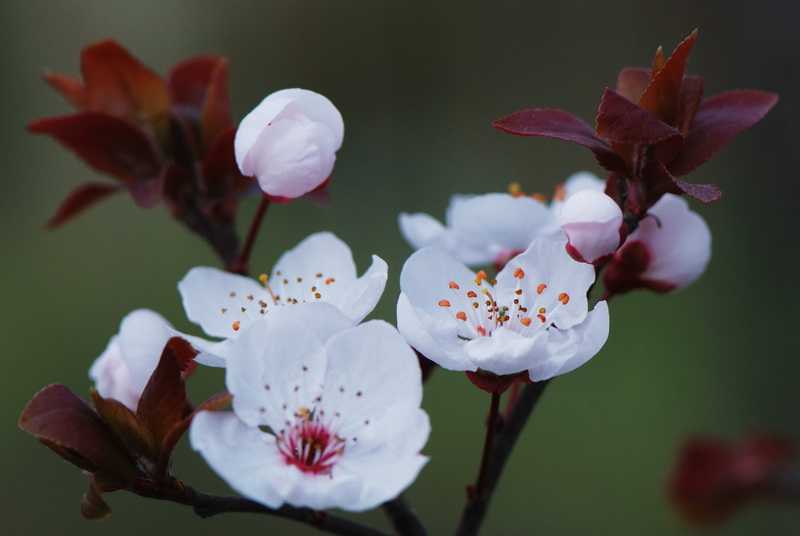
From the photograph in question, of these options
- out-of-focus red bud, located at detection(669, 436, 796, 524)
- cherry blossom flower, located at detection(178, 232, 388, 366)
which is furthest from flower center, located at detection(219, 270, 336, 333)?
out-of-focus red bud, located at detection(669, 436, 796, 524)

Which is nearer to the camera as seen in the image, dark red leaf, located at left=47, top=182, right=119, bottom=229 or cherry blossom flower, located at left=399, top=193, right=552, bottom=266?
cherry blossom flower, located at left=399, top=193, right=552, bottom=266

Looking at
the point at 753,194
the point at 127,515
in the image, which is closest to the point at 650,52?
the point at 753,194

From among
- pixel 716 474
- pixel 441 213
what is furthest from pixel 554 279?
pixel 441 213

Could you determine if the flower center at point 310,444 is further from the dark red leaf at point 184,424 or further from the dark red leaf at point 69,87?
the dark red leaf at point 69,87

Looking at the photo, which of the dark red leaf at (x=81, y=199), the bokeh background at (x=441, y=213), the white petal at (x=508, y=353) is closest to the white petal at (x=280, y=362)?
the white petal at (x=508, y=353)

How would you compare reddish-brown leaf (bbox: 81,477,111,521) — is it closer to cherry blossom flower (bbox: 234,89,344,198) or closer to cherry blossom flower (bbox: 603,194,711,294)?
cherry blossom flower (bbox: 234,89,344,198)

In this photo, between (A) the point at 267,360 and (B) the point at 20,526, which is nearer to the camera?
(A) the point at 267,360

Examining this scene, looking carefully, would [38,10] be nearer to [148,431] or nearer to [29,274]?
[29,274]
